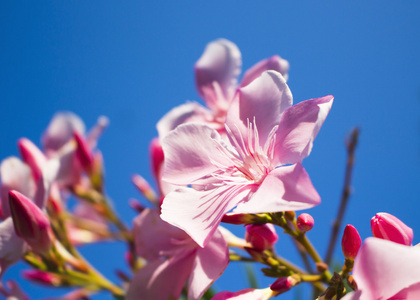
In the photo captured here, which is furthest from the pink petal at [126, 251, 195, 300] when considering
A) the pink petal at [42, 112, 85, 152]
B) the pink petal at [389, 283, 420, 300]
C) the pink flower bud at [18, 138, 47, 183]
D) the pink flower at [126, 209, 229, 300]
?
the pink petal at [42, 112, 85, 152]

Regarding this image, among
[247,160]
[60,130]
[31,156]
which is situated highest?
[60,130]

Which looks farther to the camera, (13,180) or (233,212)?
(13,180)

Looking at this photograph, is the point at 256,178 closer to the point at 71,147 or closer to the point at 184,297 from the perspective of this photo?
Answer: the point at 184,297

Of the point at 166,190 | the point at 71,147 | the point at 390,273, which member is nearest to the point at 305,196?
the point at 390,273

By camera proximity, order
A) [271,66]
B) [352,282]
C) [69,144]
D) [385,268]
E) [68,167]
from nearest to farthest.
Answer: [385,268], [352,282], [271,66], [68,167], [69,144]

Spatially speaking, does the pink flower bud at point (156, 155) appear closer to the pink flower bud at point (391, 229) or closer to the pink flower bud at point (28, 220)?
the pink flower bud at point (28, 220)

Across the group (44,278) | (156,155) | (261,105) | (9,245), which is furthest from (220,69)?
(44,278)

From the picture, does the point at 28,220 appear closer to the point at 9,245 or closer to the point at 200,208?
the point at 9,245
